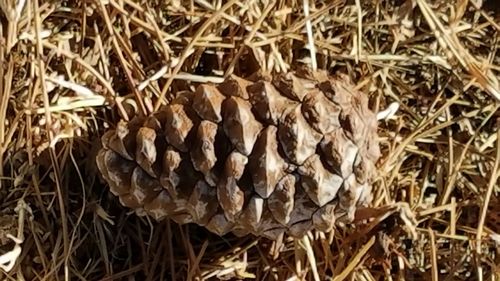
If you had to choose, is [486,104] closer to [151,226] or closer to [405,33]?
[405,33]

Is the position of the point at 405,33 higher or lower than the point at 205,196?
higher

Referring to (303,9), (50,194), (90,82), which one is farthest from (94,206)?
(303,9)

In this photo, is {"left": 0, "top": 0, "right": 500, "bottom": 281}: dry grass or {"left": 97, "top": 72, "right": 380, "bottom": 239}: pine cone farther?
{"left": 0, "top": 0, "right": 500, "bottom": 281}: dry grass

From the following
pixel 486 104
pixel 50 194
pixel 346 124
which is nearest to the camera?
pixel 346 124

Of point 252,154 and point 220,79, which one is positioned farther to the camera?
point 220,79
